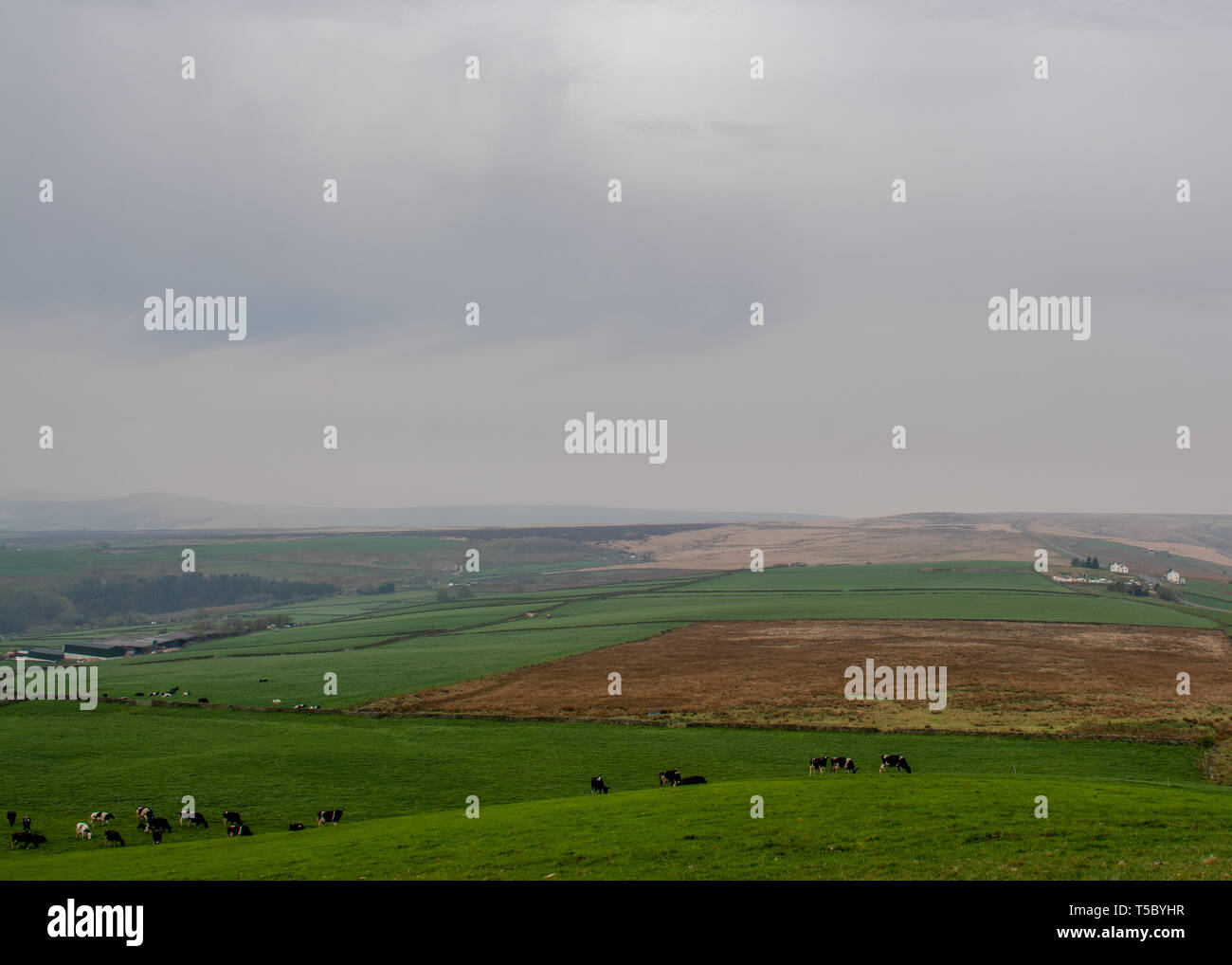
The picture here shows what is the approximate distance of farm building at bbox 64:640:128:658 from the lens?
12300 cm

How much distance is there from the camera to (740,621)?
12081cm

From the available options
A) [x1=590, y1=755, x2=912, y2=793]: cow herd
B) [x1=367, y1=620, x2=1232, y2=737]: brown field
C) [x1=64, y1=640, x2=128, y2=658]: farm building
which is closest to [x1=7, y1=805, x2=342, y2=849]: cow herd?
[x1=590, y1=755, x2=912, y2=793]: cow herd

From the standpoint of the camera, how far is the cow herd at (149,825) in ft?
110

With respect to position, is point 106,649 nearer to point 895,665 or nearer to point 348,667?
point 348,667

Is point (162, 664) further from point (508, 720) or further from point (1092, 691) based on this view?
point (1092, 691)

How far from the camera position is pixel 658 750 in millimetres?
51594

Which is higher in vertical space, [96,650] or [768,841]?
[768,841]

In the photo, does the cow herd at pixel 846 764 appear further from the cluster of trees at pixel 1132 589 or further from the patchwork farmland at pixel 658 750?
the cluster of trees at pixel 1132 589

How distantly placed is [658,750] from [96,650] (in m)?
114

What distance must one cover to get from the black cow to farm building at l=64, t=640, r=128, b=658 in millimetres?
104212

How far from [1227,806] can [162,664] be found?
378ft

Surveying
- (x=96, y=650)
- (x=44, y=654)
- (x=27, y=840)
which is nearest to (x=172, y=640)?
(x=96, y=650)
